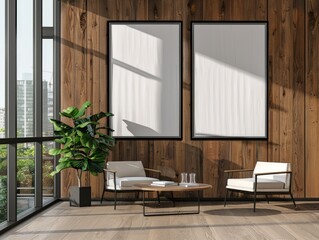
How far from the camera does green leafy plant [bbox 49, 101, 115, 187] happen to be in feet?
24.5

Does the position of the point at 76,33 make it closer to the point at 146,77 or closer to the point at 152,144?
the point at 146,77

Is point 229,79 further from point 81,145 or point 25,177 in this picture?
point 25,177

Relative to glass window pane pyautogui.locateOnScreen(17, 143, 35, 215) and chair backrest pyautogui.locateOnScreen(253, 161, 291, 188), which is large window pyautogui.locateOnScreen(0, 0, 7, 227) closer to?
glass window pane pyautogui.locateOnScreen(17, 143, 35, 215)

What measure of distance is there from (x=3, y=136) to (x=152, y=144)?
2.86 metres

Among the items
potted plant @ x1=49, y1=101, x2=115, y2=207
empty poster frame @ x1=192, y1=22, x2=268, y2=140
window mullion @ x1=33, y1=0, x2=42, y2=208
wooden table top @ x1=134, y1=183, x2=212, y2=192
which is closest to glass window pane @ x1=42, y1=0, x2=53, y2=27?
window mullion @ x1=33, y1=0, x2=42, y2=208

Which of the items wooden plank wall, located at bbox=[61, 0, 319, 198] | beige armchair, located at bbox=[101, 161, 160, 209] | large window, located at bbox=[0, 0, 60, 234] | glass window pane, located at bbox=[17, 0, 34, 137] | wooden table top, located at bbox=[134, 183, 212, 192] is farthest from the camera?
Answer: wooden plank wall, located at bbox=[61, 0, 319, 198]

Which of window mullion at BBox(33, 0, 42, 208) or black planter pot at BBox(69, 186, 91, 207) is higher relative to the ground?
window mullion at BBox(33, 0, 42, 208)

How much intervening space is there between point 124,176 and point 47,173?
1.01m

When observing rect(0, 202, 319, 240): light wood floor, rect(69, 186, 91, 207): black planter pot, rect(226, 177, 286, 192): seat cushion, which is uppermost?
rect(226, 177, 286, 192): seat cushion

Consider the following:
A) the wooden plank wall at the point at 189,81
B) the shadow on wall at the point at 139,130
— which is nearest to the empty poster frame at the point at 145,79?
the shadow on wall at the point at 139,130

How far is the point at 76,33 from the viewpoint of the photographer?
829 cm

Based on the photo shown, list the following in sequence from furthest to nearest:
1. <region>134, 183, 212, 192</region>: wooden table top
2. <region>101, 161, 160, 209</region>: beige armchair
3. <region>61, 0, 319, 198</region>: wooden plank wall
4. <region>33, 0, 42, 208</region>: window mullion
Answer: <region>61, 0, 319, 198</region>: wooden plank wall
<region>101, 161, 160, 209</region>: beige armchair
<region>33, 0, 42, 208</region>: window mullion
<region>134, 183, 212, 192</region>: wooden table top

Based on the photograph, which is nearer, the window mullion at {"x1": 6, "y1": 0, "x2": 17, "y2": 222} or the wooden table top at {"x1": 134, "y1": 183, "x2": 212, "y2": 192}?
the window mullion at {"x1": 6, "y1": 0, "x2": 17, "y2": 222}

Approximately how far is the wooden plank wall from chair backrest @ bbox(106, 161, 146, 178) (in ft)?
0.98
